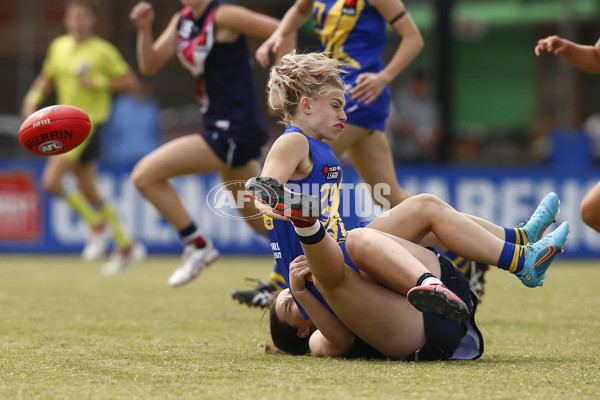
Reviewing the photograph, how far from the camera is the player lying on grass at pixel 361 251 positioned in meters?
3.50

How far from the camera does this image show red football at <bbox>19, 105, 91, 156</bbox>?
15.0ft

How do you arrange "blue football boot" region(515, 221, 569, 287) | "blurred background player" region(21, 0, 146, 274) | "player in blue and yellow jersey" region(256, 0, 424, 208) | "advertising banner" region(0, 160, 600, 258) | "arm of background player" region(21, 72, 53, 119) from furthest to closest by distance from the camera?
"advertising banner" region(0, 160, 600, 258)
"blurred background player" region(21, 0, 146, 274)
"arm of background player" region(21, 72, 53, 119)
"player in blue and yellow jersey" region(256, 0, 424, 208)
"blue football boot" region(515, 221, 569, 287)

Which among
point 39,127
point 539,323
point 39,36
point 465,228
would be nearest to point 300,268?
point 465,228

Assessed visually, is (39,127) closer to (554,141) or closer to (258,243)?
(258,243)

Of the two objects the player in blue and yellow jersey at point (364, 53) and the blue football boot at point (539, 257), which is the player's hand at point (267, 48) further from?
the blue football boot at point (539, 257)

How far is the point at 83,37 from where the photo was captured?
383 inches

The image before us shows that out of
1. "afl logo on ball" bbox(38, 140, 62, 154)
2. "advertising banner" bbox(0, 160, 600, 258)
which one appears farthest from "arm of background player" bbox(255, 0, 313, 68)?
"advertising banner" bbox(0, 160, 600, 258)

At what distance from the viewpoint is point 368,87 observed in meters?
5.10

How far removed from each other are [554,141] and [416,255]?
7.28 metres

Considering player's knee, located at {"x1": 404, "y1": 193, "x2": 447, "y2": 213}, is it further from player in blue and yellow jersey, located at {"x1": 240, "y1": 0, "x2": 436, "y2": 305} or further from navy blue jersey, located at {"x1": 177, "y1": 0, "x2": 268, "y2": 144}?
navy blue jersey, located at {"x1": 177, "y1": 0, "x2": 268, "y2": 144}

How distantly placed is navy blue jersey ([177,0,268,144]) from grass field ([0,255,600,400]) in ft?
4.06

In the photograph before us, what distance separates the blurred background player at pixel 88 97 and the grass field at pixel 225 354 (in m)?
2.14

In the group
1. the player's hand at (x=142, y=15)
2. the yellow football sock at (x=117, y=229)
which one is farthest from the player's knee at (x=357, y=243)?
the yellow football sock at (x=117, y=229)

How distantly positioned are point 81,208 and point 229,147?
4356 mm
